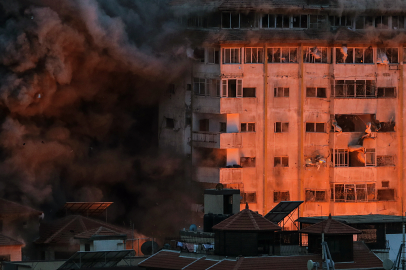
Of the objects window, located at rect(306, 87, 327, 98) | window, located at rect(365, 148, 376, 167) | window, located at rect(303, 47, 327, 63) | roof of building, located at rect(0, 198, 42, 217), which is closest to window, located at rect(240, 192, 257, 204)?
window, located at rect(306, 87, 327, 98)

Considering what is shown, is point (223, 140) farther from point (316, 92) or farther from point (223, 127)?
point (316, 92)

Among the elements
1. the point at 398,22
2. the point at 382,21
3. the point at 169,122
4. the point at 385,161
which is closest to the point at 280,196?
the point at 385,161

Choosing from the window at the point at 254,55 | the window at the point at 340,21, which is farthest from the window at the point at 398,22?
the window at the point at 254,55

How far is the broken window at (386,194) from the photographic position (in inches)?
4171

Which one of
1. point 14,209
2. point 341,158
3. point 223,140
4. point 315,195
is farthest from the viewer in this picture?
point 341,158

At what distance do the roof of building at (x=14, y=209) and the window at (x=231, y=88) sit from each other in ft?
60.5

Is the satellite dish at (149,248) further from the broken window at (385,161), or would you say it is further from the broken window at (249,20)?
the broken window at (385,161)

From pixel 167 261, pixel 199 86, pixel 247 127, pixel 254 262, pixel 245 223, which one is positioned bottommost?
pixel 167 261

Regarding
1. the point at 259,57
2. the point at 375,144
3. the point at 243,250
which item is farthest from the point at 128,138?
the point at 243,250

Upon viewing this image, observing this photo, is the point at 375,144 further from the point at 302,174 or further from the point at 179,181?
the point at 179,181

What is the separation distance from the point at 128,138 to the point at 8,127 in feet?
43.7

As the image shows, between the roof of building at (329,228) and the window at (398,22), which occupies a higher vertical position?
the window at (398,22)

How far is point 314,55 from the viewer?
104 meters

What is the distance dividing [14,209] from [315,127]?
26.1 m
